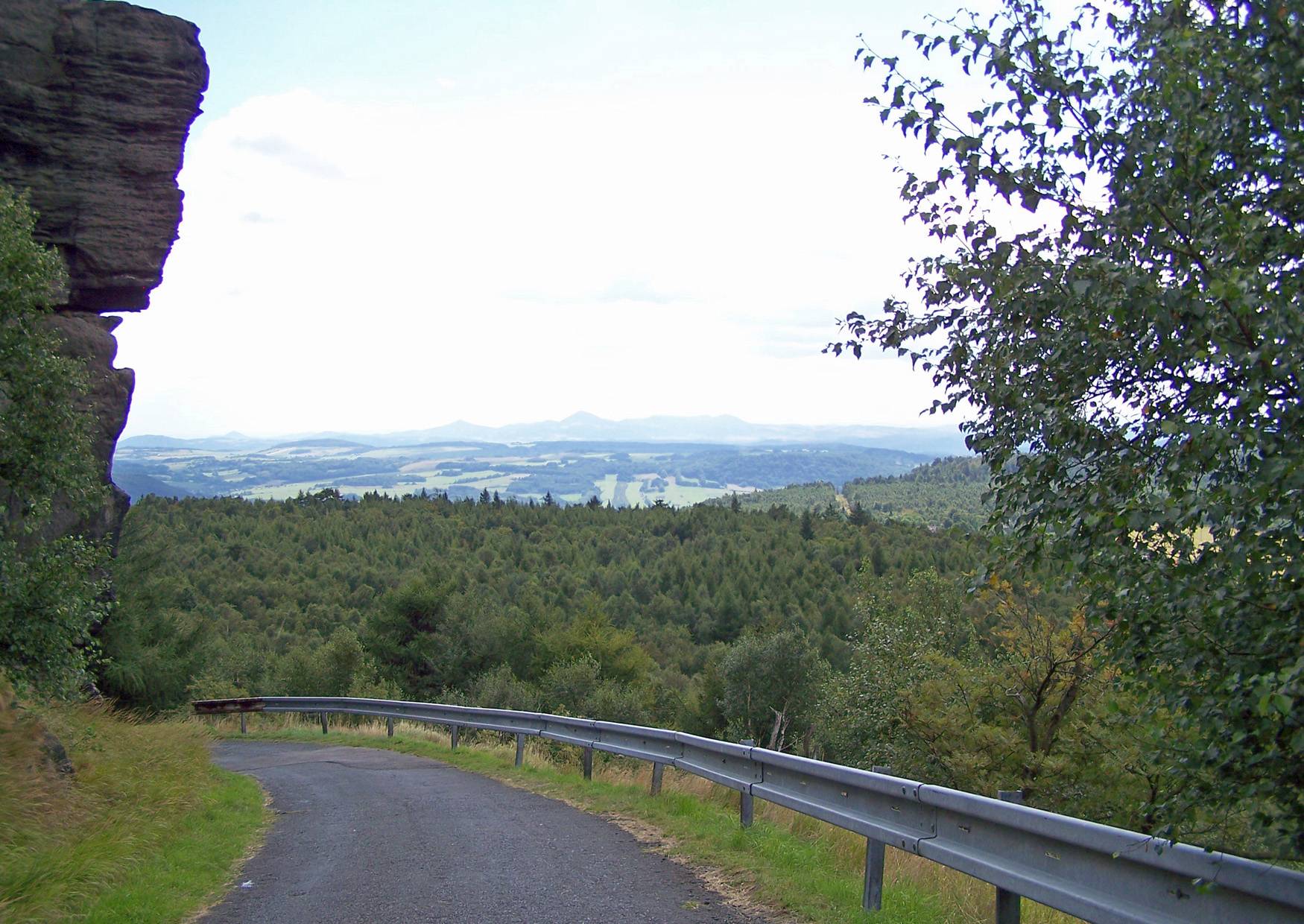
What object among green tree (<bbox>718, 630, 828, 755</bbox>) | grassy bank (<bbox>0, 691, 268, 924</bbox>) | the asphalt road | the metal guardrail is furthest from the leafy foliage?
grassy bank (<bbox>0, 691, 268, 924</bbox>)

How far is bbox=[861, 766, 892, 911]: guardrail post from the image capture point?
5.73m

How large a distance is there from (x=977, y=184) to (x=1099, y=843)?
2.95 m

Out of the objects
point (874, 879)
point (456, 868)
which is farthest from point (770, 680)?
point (874, 879)

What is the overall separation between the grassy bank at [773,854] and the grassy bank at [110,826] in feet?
11.5

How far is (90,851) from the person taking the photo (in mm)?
7324

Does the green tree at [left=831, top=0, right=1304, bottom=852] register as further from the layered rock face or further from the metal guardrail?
the layered rock face

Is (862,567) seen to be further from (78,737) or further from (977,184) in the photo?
(977,184)

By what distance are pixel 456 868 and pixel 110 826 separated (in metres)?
3.28

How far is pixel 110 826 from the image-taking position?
27.7 feet

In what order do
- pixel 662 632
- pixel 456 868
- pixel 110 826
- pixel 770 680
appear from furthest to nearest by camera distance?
pixel 662 632
pixel 770 680
pixel 110 826
pixel 456 868

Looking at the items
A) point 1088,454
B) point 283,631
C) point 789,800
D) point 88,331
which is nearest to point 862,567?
point 88,331

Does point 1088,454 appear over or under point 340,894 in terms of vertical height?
→ over

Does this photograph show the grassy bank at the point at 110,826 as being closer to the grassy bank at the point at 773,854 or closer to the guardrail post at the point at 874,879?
the grassy bank at the point at 773,854

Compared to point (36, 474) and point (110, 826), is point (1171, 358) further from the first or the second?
point (36, 474)
